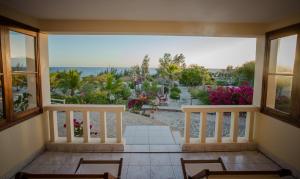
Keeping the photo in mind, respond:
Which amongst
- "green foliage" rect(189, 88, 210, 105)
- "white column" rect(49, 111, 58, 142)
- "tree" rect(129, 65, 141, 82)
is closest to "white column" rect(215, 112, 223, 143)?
"white column" rect(49, 111, 58, 142)

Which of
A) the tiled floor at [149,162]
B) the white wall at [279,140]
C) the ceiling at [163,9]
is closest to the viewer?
the ceiling at [163,9]

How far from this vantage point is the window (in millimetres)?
2639

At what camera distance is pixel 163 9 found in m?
2.51

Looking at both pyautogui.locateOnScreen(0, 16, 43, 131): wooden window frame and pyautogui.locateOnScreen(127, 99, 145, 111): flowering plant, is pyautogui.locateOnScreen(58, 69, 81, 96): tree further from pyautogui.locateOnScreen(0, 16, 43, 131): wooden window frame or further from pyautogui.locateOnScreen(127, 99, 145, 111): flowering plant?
pyautogui.locateOnScreen(0, 16, 43, 131): wooden window frame

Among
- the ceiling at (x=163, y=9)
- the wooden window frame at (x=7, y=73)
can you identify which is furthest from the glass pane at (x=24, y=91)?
the ceiling at (x=163, y=9)

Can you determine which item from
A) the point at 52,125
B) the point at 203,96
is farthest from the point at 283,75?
the point at 203,96

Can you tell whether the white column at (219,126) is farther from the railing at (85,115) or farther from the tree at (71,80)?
the tree at (71,80)

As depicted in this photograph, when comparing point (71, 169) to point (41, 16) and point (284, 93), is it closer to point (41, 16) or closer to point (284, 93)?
point (41, 16)

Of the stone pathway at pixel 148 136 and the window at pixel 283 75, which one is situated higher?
the window at pixel 283 75

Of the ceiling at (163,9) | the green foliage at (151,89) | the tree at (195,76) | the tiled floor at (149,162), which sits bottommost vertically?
the tiled floor at (149,162)

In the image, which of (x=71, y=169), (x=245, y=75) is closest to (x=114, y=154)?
(x=71, y=169)

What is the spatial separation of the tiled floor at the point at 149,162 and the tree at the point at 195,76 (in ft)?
22.3

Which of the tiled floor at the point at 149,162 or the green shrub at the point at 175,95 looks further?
the green shrub at the point at 175,95

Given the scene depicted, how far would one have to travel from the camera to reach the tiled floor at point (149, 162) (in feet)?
8.83
